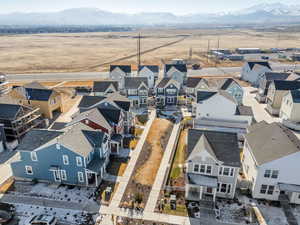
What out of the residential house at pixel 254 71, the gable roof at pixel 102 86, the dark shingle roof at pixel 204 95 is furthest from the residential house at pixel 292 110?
the gable roof at pixel 102 86

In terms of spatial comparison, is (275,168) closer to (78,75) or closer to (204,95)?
(204,95)

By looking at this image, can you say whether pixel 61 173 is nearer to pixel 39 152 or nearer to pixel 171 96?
pixel 39 152

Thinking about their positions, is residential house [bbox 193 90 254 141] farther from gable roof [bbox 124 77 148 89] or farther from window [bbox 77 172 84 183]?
window [bbox 77 172 84 183]

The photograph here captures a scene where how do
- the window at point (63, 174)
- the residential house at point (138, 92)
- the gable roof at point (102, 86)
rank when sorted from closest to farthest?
the window at point (63, 174), the residential house at point (138, 92), the gable roof at point (102, 86)

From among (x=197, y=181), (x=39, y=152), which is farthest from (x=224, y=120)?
(x=39, y=152)

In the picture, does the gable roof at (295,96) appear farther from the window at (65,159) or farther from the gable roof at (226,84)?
the window at (65,159)

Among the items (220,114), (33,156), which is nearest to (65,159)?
(33,156)
